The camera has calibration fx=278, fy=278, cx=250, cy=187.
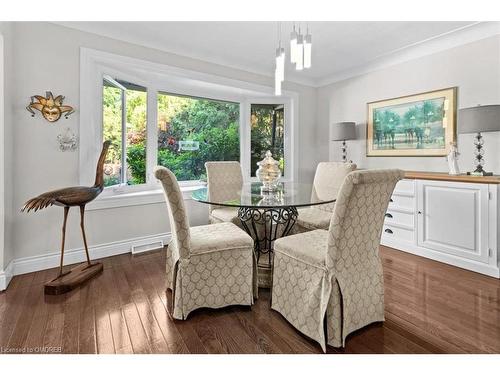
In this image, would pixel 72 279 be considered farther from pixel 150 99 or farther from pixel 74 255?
pixel 150 99

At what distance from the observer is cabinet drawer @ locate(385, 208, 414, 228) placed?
3096 mm

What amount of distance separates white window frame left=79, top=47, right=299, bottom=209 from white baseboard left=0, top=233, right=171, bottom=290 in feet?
1.42

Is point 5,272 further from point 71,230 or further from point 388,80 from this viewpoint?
point 388,80

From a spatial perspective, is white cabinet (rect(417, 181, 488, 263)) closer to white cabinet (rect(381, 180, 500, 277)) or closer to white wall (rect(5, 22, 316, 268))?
white cabinet (rect(381, 180, 500, 277))

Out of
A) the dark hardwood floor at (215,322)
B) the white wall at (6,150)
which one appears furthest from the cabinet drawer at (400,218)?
the white wall at (6,150)

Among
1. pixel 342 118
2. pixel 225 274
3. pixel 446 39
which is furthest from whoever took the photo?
pixel 342 118

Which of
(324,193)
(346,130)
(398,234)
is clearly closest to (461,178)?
(398,234)

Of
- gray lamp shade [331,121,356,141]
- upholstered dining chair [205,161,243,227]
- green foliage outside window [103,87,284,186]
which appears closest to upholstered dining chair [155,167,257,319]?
upholstered dining chair [205,161,243,227]

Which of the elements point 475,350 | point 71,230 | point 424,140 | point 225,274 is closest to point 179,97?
point 71,230

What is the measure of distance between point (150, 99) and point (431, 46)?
3.38 metres

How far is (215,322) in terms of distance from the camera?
1759 millimetres
